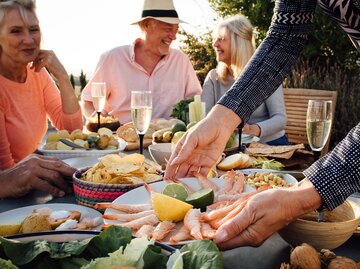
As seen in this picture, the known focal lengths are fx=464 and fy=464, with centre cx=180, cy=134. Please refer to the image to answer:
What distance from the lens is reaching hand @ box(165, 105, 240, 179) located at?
5.19ft

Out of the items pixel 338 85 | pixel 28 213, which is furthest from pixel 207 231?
pixel 338 85

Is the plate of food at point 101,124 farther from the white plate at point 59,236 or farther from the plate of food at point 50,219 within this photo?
the white plate at point 59,236

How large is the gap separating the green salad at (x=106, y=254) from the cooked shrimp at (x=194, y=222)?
6.3 inches

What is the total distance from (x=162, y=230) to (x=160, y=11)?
3544mm

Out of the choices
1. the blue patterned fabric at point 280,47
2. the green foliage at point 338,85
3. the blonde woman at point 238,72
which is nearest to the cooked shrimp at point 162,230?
the blue patterned fabric at point 280,47

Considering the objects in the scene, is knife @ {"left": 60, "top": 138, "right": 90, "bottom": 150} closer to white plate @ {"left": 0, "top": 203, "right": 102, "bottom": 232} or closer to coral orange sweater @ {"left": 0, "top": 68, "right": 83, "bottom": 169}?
coral orange sweater @ {"left": 0, "top": 68, "right": 83, "bottom": 169}

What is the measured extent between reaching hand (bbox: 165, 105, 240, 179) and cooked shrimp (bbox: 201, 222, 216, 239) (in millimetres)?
493

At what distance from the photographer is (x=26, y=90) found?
3.15m

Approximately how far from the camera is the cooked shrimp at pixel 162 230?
105cm

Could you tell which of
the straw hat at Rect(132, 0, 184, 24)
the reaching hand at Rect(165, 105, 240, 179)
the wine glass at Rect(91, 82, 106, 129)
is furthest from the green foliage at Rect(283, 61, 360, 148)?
the reaching hand at Rect(165, 105, 240, 179)

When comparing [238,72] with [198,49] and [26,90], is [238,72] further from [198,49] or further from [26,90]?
[198,49]

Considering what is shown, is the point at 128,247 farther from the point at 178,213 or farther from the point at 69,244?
the point at 178,213

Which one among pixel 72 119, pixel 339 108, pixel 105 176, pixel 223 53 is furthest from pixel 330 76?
pixel 105 176

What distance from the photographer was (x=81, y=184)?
151 centimetres
